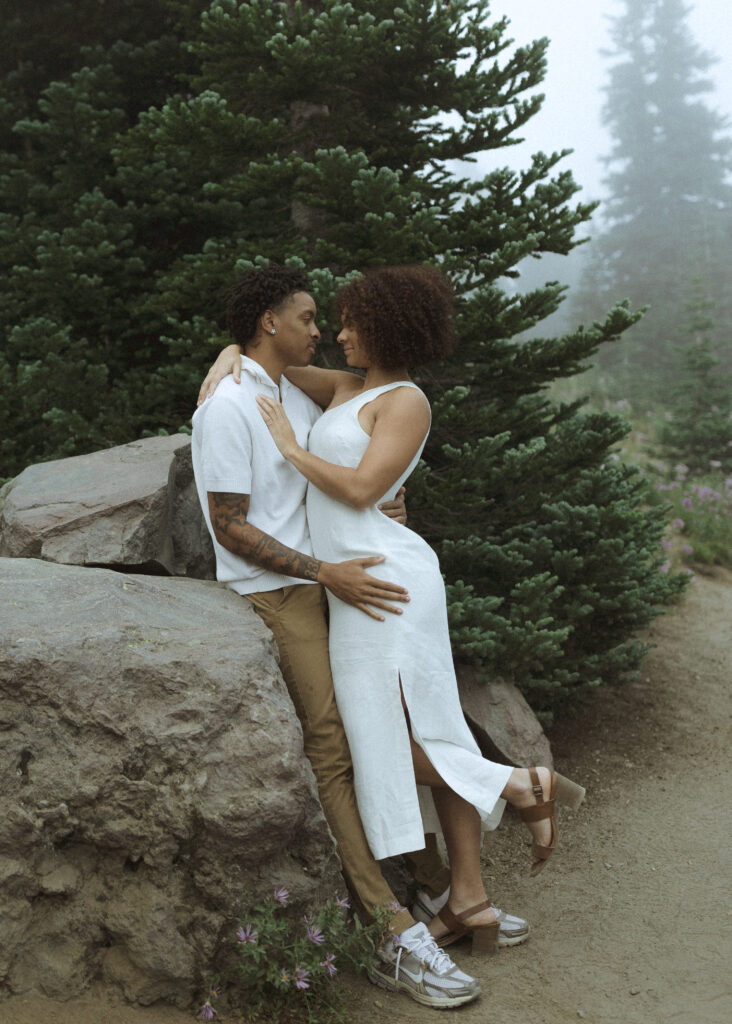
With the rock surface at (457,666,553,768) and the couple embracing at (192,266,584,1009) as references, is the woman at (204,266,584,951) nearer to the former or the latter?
the couple embracing at (192,266,584,1009)

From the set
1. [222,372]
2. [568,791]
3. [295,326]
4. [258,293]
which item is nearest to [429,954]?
[568,791]

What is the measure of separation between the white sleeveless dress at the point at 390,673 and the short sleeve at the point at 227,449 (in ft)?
1.03

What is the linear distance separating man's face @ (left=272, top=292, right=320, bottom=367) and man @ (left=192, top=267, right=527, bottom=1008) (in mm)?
12

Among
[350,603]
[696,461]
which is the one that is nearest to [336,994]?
[350,603]

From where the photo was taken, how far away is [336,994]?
2885mm

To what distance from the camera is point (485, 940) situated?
132 inches

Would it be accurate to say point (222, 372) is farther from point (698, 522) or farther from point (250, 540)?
point (698, 522)

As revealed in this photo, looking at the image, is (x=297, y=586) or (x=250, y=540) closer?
(x=250, y=540)

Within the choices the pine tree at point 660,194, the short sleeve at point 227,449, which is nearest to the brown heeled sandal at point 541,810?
the short sleeve at point 227,449

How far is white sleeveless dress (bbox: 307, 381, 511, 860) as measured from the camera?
10.0 feet

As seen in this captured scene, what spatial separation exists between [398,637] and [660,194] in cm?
4677

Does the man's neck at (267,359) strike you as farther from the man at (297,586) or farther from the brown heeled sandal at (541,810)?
the brown heeled sandal at (541,810)

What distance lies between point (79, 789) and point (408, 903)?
1.62 m

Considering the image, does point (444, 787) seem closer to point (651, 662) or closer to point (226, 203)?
point (226, 203)
